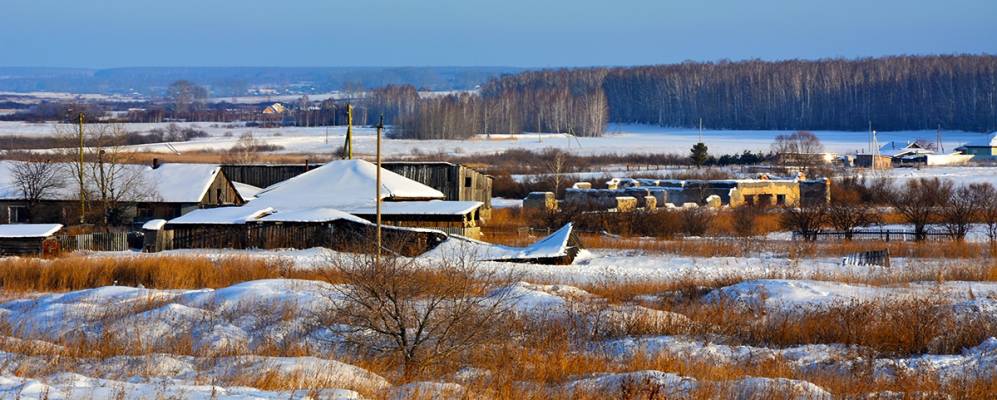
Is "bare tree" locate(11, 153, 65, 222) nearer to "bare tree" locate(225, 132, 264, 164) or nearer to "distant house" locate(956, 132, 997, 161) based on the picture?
"bare tree" locate(225, 132, 264, 164)

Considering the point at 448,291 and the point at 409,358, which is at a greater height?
the point at 448,291

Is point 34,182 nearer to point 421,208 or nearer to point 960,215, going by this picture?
point 421,208

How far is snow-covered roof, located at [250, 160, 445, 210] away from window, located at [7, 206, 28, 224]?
832 centimetres

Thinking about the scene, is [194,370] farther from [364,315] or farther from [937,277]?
[937,277]

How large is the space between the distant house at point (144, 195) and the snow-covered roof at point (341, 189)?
2.68 meters

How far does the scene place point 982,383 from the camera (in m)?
10.0

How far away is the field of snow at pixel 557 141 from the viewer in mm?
91562

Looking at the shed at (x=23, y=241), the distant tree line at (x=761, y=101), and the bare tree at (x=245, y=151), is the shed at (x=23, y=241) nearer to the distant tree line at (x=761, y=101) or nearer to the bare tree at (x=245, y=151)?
the bare tree at (x=245, y=151)

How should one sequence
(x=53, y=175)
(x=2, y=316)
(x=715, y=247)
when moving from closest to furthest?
1. (x=2, y=316)
2. (x=715, y=247)
3. (x=53, y=175)

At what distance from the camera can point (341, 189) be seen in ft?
113

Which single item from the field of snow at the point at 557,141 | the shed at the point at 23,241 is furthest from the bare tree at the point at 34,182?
the field of snow at the point at 557,141

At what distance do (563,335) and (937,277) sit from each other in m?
9.47

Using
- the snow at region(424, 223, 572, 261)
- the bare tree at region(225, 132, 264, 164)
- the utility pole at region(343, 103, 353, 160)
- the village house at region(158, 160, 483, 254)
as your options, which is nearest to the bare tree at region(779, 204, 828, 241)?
the village house at region(158, 160, 483, 254)

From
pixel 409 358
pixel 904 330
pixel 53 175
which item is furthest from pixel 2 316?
pixel 53 175
